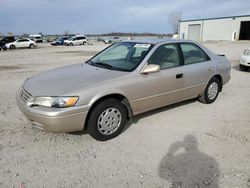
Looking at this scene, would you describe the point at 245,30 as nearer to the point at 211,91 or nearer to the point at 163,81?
the point at 211,91

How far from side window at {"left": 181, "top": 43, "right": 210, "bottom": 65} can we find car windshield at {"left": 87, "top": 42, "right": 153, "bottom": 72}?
0.85 metres

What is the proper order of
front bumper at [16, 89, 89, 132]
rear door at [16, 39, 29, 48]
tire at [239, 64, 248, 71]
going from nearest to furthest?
front bumper at [16, 89, 89, 132], tire at [239, 64, 248, 71], rear door at [16, 39, 29, 48]

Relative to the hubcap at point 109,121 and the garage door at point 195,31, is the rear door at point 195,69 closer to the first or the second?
the hubcap at point 109,121

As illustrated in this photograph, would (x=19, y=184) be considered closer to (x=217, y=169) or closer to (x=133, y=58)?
(x=217, y=169)

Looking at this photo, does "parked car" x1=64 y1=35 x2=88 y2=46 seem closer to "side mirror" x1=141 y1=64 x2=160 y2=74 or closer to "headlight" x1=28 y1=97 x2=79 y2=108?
"side mirror" x1=141 y1=64 x2=160 y2=74

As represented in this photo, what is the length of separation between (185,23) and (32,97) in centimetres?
5530

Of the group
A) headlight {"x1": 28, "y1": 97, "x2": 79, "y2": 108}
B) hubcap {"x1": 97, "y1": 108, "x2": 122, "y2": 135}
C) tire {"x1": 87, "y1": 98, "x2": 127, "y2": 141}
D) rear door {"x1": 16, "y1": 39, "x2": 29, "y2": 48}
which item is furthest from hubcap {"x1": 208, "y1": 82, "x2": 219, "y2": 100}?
rear door {"x1": 16, "y1": 39, "x2": 29, "y2": 48}

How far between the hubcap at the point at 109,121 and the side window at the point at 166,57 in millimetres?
1101

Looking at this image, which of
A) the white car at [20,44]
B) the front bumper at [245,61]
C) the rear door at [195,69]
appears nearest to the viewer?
the rear door at [195,69]

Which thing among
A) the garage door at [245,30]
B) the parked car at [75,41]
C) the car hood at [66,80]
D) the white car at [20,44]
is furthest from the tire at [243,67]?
the garage door at [245,30]

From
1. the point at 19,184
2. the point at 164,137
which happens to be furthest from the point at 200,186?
the point at 19,184

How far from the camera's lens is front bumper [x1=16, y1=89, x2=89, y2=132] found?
3.12m

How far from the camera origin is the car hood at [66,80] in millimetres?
3312

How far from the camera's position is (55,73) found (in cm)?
414
